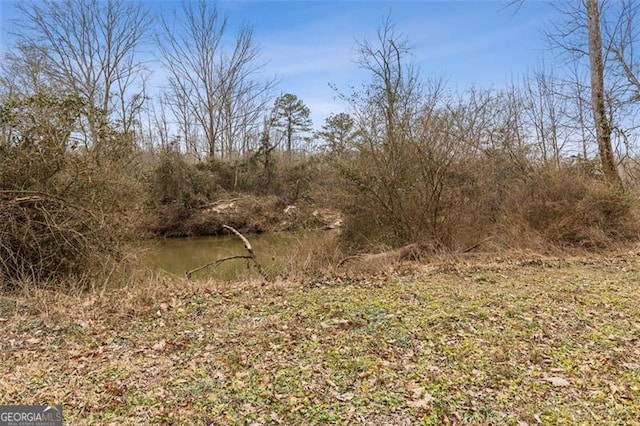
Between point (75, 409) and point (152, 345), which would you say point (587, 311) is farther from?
point (75, 409)

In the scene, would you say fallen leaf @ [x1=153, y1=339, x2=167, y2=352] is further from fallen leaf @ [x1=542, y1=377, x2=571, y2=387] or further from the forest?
fallen leaf @ [x1=542, y1=377, x2=571, y2=387]

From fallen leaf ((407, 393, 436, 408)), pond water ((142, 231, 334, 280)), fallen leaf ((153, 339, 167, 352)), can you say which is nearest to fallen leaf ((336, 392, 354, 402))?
fallen leaf ((407, 393, 436, 408))

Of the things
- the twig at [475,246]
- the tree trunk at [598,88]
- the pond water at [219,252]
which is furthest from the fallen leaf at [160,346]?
the tree trunk at [598,88]

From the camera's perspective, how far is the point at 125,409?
2.29 m

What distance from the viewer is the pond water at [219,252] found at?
834cm

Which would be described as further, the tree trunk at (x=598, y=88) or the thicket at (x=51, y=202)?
the tree trunk at (x=598, y=88)

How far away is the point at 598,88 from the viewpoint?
30.0 feet

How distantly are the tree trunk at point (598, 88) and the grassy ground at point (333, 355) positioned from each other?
18.9 feet

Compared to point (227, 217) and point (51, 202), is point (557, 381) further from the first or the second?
point (227, 217)

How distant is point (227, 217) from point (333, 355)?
627 inches

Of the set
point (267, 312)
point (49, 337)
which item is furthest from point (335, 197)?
point (49, 337)

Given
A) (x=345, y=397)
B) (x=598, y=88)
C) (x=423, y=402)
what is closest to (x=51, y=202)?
(x=345, y=397)

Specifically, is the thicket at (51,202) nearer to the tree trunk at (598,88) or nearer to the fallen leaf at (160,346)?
the fallen leaf at (160,346)

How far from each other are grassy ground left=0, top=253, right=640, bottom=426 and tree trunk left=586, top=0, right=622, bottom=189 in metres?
5.76
